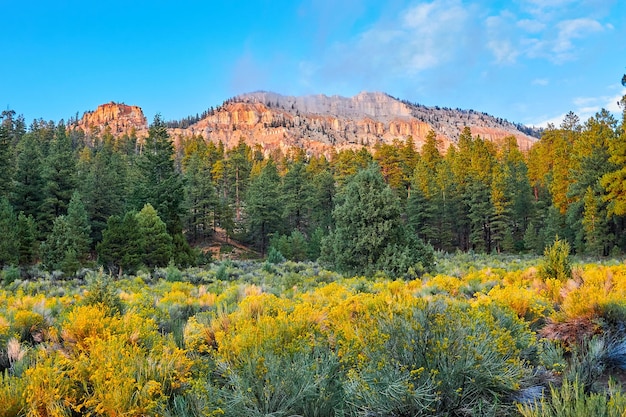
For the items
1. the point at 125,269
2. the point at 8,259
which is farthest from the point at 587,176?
the point at 8,259

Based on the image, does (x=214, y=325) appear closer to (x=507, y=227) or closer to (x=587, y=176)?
(x=587, y=176)

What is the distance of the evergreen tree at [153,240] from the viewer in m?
21.6

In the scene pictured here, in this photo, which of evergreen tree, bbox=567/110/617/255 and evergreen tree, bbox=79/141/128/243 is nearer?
evergreen tree, bbox=567/110/617/255

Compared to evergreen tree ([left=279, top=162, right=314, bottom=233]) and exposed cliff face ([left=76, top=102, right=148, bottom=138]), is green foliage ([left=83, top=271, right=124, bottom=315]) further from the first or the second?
exposed cliff face ([left=76, top=102, right=148, bottom=138])

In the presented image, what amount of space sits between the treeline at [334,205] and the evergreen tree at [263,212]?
0.55 ft

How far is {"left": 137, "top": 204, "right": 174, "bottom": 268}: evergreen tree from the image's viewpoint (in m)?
21.6

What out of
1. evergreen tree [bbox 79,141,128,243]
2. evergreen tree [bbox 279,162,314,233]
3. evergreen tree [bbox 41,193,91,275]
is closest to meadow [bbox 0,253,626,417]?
evergreen tree [bbox 41,193,91,275]

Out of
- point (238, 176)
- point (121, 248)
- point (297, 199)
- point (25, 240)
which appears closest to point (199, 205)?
point (297, 199)

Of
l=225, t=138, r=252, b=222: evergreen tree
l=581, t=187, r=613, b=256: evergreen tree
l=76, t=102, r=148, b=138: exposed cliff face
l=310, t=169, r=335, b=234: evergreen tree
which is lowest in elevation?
l=581, t=187, r=613, b=256: evergreen tree

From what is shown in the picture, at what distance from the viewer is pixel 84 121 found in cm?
17888

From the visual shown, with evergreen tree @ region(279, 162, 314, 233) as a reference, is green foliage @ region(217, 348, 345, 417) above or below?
below

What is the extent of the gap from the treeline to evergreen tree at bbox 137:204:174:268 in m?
0.07

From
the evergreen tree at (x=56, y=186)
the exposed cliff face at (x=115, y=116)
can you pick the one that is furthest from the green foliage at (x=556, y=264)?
the exposed cliff face at (x=115, y=116)

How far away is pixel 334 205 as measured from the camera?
44531 mm
